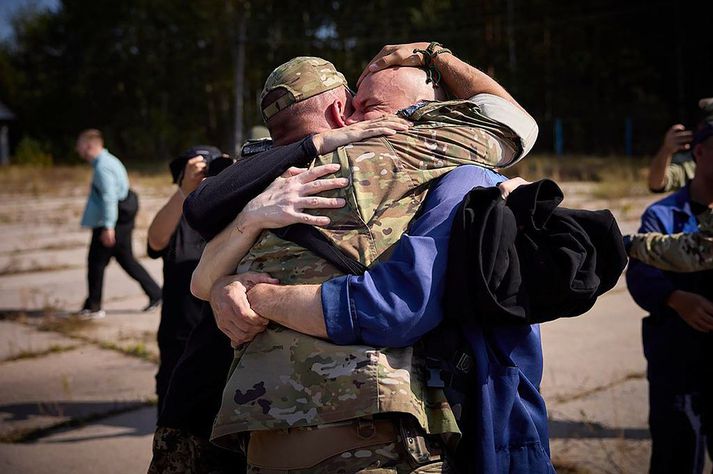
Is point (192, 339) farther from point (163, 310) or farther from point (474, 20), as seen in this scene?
point (474, 20)

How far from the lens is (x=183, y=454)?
235 cm

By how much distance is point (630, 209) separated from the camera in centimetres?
1430

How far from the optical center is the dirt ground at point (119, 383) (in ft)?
14.3

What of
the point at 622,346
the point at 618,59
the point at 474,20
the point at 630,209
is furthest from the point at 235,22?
the point at 622,346

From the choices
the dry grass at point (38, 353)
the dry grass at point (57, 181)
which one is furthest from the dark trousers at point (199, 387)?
the dry grass at point (57, 181)

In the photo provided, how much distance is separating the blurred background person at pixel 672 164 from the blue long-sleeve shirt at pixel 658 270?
661 mm

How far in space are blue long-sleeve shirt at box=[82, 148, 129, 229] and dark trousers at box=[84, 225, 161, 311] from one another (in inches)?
4.8

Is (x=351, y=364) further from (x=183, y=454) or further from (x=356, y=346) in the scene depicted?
(x=183, y=454)

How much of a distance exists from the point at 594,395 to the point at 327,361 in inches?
149

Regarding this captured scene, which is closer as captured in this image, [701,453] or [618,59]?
[701,453]

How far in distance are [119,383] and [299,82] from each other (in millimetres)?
4360

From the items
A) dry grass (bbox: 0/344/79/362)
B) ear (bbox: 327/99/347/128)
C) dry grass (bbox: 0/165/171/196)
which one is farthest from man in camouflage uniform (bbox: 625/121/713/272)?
dry grass (bbox: 0/165/171/196)

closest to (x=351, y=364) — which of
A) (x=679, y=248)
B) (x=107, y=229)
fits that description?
(x=679, y=248)

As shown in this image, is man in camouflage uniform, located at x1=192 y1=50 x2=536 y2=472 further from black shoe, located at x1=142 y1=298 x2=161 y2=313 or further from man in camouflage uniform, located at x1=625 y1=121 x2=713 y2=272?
black shoe, located at x1=142 y1=298 x2=161 y2=313
